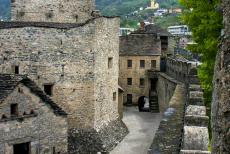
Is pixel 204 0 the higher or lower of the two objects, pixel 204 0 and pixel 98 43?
the higher

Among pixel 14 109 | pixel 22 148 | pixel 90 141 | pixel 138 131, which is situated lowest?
pixel 138 131

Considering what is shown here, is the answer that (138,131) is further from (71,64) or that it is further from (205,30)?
(205,30)

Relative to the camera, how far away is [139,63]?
47406mm

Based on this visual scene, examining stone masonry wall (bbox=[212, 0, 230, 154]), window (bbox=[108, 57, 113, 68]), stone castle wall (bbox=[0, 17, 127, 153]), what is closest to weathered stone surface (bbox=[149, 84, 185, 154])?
stone masonry wall (bbox=[212, 0, 230, 154])

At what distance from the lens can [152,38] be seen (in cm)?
4703

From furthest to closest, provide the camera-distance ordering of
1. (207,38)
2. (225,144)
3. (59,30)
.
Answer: (59,30) < (207,38) < (225,144)

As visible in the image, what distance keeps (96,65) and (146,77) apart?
809 inches

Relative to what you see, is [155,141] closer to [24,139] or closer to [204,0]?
[204,0]

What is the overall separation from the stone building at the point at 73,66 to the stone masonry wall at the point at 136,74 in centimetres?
1810

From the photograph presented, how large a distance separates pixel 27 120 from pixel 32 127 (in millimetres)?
481

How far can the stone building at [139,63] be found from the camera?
154 feet

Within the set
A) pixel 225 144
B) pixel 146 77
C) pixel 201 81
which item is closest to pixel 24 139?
pixel 201 81

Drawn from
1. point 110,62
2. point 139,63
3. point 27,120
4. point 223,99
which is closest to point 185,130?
point 223,99

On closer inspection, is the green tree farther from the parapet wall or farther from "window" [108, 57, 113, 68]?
"window" [108, 57, 113, 68]
